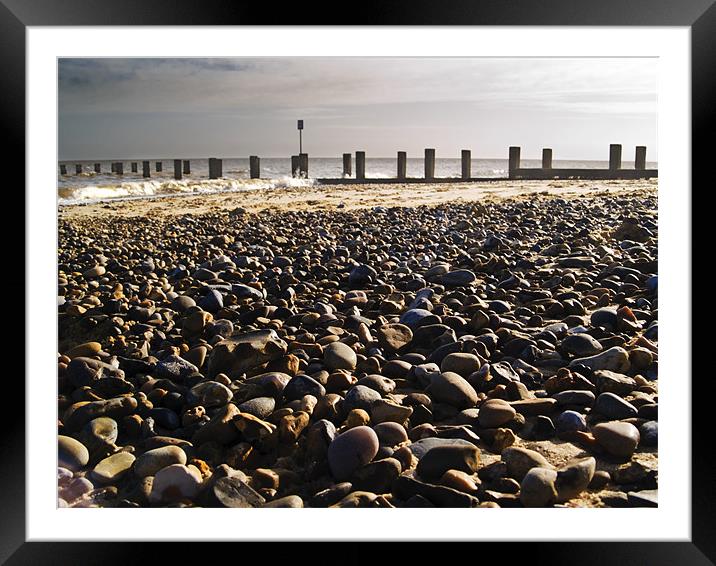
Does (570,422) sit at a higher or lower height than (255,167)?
lower

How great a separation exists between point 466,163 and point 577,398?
16.6 meters

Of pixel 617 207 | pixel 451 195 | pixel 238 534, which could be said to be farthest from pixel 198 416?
pixel 451 195

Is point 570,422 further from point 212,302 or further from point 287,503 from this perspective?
point 212,302

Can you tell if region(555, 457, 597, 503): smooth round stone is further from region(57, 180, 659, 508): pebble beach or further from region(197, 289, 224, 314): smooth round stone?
region(197, 289, 224, 314): smooth round stone

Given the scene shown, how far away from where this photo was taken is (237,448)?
204cm

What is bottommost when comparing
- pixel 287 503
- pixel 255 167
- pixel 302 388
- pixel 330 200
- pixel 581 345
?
pixel 287 503

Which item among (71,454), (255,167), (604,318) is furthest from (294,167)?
(71,454)

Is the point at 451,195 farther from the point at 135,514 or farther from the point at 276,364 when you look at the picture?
the point at 135,514

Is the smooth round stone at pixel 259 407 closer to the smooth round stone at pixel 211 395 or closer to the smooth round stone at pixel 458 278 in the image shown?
the smooth round stone at pixel 211 395

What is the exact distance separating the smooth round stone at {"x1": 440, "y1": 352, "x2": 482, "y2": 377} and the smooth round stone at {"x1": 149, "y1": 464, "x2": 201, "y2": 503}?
1.08 m

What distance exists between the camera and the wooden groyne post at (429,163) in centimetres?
1780

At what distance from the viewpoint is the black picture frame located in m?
1.61

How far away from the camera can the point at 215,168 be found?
64.8ft
